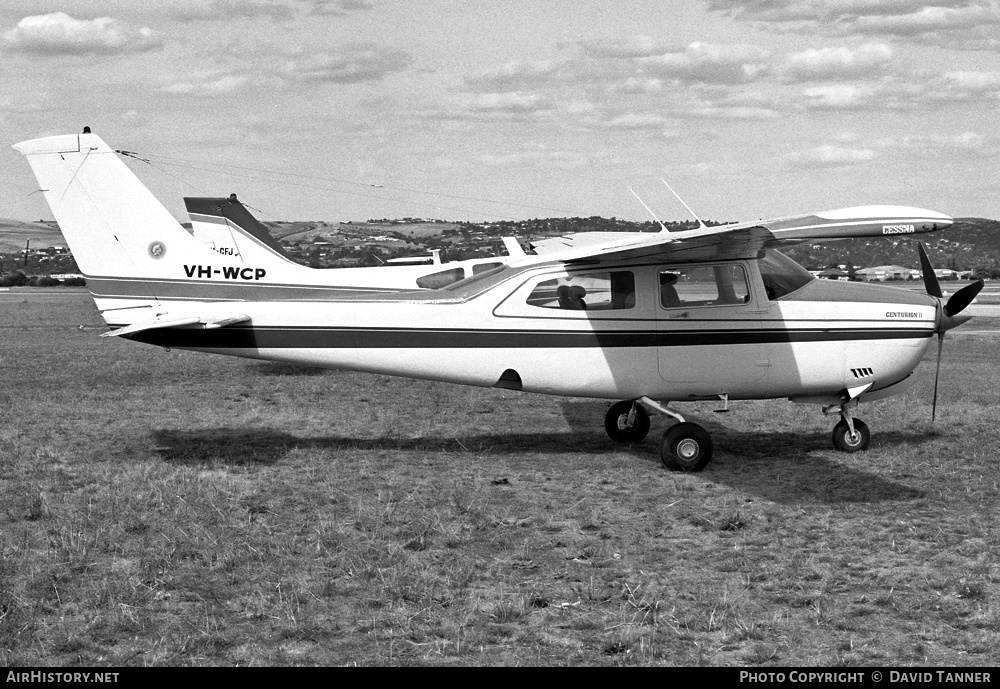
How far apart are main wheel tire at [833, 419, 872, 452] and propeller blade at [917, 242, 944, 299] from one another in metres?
1.74

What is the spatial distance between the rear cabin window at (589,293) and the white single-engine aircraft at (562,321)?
13 mm

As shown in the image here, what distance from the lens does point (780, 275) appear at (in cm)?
1091

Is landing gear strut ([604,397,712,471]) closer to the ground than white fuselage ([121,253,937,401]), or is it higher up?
closer to the ground

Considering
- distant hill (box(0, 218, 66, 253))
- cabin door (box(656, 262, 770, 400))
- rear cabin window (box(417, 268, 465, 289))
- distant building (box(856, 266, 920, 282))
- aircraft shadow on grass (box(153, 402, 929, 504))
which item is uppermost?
distant hill (box(0, 218, 66, 253))

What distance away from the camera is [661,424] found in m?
13.4

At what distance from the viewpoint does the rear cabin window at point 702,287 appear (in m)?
10.7

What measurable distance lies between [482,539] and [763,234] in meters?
3.93

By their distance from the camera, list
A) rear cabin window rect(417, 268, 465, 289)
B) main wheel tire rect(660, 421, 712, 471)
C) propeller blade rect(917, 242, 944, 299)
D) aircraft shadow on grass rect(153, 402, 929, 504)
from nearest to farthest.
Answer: aircraft shadow on grass rect(153, 402, 929, 504) → main wheel tire rect(660, 421, 712, 471) → propeller blade rect(917, 242, 944, 299) → rear cabin window rect(417, 268, 465, 289)

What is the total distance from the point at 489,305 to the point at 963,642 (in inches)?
244

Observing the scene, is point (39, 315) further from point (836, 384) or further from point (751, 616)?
point (751, 616)

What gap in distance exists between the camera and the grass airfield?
5.60 meters

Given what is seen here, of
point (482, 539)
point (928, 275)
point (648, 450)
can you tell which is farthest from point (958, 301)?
point (482, 539)
